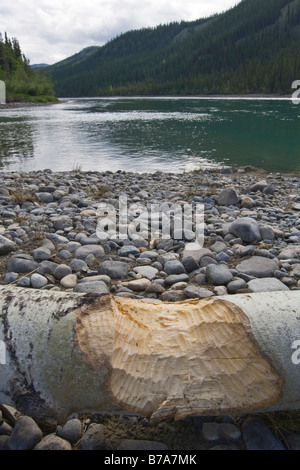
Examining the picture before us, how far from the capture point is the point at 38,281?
3486 mm

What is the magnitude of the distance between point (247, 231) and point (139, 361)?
10.8 feet

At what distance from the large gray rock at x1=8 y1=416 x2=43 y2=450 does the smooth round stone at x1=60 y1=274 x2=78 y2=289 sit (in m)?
1.69

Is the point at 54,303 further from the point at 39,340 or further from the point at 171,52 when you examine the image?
the point at 171,52

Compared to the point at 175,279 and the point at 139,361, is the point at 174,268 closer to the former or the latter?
the point at 175,279

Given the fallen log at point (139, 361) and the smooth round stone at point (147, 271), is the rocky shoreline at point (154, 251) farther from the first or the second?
the fallen log at point (139, 361)

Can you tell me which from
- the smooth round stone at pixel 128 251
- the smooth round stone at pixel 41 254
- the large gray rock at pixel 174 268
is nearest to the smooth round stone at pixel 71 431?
the large gray rock at pixel 174 268

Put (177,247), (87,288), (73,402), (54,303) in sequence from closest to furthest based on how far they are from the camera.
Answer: (73,402) < (54,303) < (87,288) < (177,247)

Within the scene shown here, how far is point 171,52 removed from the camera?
6560 inches

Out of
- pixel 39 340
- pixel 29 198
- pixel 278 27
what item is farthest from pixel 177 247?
pixel 278 27

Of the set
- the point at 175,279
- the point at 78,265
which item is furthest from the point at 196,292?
the point at 78,265

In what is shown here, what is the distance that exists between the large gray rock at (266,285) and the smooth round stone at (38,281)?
1998mm

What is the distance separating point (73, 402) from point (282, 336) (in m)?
1.04

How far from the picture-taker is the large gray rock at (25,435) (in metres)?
1.75
